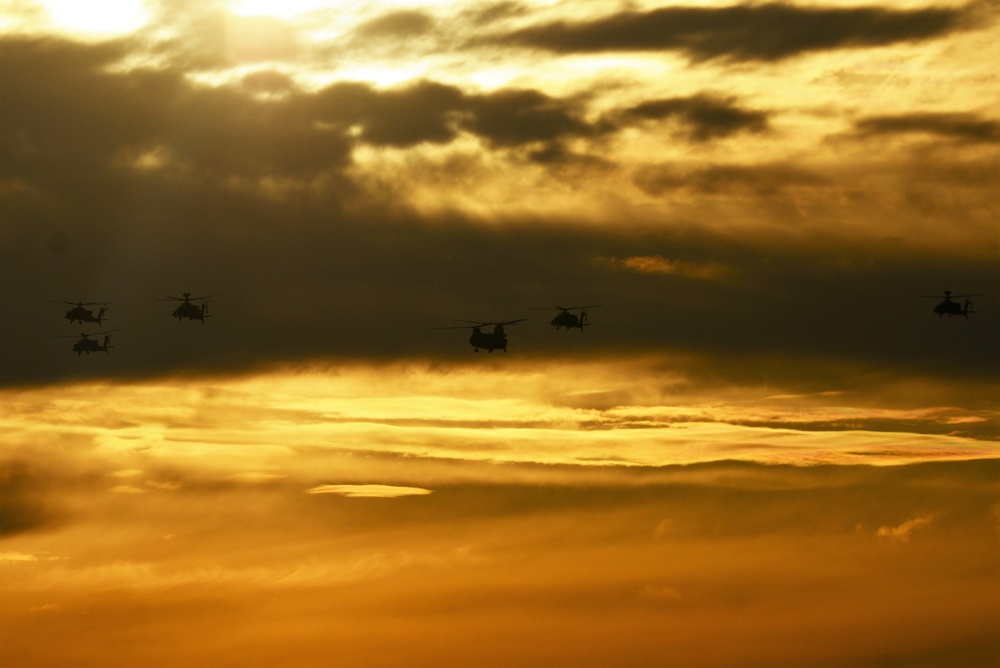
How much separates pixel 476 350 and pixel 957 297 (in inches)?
2679

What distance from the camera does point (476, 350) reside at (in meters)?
200

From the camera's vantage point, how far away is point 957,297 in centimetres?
19925
